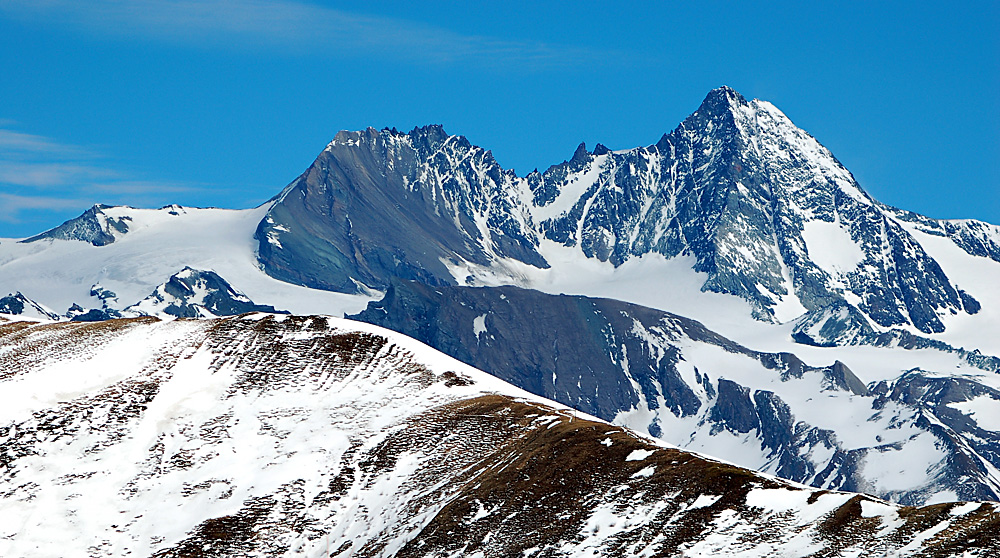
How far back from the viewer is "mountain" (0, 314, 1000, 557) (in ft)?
280

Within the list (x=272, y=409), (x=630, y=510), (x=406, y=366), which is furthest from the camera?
(x=406, y=366)

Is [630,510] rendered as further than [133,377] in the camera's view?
No

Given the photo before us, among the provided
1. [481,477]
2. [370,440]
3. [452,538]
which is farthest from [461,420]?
[452,538]

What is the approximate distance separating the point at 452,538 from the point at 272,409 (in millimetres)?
36244

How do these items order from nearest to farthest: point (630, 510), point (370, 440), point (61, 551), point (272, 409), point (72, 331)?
1. point (630, 510)
2. point (61, 551)
3. point (370, 440)
4. point (272, 409)
5. point (72, 331)

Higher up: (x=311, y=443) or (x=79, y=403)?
(x=79, y=403)

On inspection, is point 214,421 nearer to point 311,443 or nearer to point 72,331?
point 311,443

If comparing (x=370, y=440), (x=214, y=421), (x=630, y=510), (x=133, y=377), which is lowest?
(x=630, y=510)

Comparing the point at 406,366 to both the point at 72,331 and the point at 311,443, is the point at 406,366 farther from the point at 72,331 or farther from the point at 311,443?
the point at 72,331

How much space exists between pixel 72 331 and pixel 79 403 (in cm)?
2859

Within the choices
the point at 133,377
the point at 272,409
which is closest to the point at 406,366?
the point at 272,409

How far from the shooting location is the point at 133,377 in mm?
129125

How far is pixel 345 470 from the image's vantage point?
111250mm

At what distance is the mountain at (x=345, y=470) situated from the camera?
85.4m
